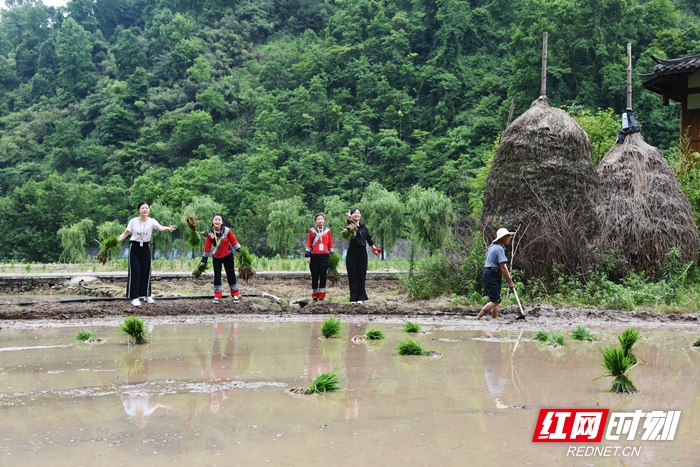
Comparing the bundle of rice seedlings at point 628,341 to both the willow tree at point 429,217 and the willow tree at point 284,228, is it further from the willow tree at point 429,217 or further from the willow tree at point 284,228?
the willow tree at point 284,228

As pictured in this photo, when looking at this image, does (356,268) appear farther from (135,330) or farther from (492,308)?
(135,330)

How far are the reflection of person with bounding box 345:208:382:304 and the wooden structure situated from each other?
34.1ft

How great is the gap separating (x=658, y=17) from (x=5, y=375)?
5500 centimetres

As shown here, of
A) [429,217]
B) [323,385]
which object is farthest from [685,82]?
[323,385]

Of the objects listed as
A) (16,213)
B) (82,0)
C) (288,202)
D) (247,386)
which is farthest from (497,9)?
(247,386)

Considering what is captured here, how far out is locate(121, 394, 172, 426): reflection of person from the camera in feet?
17.2

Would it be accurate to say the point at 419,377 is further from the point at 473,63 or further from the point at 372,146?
the point at 473,63

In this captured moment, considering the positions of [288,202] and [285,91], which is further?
[285,91]

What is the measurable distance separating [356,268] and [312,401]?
356 inches

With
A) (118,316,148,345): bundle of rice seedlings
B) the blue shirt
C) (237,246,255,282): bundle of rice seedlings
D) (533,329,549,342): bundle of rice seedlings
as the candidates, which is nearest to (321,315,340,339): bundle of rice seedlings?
(118,316,148,345): bundle of rice seedlings

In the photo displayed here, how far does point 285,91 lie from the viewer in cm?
7769

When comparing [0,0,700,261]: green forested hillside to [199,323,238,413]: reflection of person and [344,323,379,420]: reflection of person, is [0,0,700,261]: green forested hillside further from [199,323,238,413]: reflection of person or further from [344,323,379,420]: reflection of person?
[344,323,379,420]: reflection of person

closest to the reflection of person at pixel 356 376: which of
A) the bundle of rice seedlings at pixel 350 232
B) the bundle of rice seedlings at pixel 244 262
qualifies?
the bundle of rice seedlings at pixel 350 232

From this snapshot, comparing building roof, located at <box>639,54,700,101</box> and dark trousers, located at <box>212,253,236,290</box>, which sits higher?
building roof, located at <box>639,54,700,101</box>
